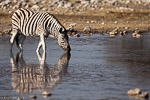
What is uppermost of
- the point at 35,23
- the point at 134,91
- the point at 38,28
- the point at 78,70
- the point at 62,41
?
the point at 35,23

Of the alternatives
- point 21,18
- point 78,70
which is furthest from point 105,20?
point 78,70

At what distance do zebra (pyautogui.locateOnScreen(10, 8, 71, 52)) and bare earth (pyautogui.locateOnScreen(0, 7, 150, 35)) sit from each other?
12.9 feet

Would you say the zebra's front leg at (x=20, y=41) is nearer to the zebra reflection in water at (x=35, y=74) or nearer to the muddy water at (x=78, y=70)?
the muddy water at (x=78, y=70)

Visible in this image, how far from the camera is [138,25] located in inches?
966

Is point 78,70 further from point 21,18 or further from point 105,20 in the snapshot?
point 105,20

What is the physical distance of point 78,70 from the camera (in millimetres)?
13945

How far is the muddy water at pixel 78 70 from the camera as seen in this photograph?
37.5 ft

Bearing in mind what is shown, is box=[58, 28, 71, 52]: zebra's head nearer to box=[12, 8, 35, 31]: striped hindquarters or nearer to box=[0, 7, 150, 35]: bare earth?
box=[12, 8, 35, 31]: striped hindquarters

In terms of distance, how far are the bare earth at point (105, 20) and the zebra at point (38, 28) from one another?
12.9 ft

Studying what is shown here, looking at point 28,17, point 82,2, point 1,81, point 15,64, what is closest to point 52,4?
point 82,2

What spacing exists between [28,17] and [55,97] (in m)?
6.82

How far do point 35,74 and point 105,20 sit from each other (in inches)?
504

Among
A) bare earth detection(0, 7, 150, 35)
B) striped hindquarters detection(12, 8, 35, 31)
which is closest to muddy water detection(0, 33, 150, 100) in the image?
striped hindquarters detection(12, 8, 35, 31)

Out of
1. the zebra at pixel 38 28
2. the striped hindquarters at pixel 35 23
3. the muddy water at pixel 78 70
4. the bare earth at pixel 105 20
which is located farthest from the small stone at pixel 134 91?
the bare earth at pixel 105 20
